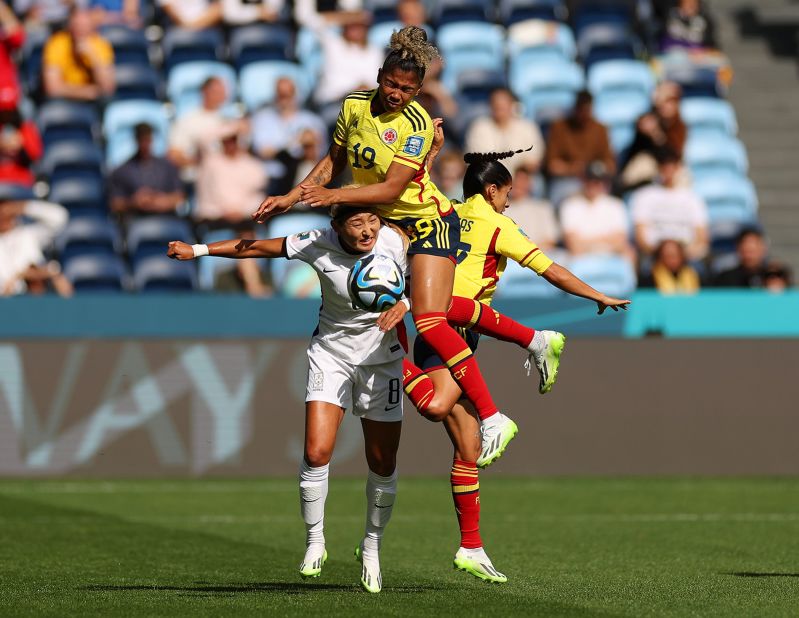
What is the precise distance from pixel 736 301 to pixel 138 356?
18.0 feet

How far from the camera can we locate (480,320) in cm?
873

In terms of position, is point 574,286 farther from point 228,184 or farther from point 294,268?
point 228,184

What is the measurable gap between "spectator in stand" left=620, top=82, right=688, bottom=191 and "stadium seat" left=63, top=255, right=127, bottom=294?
18.6 ft

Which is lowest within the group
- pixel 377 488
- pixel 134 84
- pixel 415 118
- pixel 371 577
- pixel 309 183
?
pixel 371 577

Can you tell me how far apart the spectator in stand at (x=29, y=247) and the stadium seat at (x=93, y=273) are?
166mm

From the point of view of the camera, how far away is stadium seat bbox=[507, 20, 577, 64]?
62.0 ft

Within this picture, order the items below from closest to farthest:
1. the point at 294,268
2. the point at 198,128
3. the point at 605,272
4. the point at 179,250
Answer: the point at 179,250
the point at 294,268
the point at 605,272
the point at 198,128

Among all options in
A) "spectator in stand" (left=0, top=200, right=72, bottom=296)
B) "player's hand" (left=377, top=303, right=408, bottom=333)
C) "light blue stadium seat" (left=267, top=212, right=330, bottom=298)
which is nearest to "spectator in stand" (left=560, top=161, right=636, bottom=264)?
"light blue stadium seat" (left=267, top=212, right=330, bottom=298)

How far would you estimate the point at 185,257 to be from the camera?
25.6 feet

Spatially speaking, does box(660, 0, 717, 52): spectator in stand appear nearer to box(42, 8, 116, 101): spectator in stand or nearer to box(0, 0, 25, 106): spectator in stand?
box(42, 8, 116, 101): spectator in stand

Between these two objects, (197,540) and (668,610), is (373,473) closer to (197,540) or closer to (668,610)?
(668,610)

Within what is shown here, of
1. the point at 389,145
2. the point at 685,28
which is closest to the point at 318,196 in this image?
the point at 389,145

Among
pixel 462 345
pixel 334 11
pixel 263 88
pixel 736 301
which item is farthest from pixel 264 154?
pixel 462 345

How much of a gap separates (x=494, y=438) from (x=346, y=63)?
10001 millimetres
